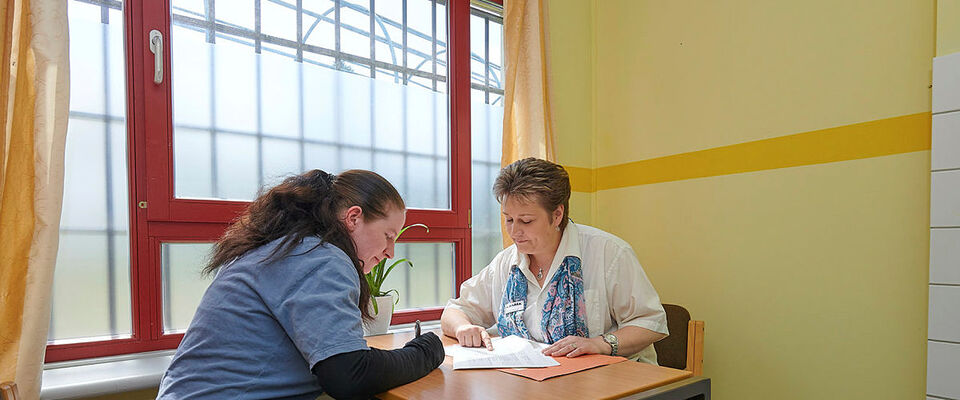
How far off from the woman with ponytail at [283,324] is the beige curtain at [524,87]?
5.62 feet

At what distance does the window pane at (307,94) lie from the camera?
7.11 feet

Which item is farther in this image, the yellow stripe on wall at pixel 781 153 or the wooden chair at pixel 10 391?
the yellow stripe on wall at pixel 781 153

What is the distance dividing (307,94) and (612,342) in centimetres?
155

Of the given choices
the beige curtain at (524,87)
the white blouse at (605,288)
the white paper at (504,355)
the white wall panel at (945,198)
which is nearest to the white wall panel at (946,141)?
the white wall panel at (945,198)

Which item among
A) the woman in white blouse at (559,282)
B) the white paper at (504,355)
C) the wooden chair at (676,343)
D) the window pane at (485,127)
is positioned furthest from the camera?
the window pane at (485,127)

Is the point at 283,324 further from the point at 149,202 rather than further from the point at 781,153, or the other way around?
the point at 781,153

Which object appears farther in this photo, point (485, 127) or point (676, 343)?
point (485, 127)

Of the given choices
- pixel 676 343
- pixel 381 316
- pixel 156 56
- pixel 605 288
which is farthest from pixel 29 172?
pixel 676 343

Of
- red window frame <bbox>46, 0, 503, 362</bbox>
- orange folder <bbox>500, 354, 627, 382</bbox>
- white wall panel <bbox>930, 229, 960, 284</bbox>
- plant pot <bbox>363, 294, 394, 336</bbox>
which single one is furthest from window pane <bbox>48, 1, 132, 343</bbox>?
white wall panel <bbox>930, 229, 960, 284</bbox>

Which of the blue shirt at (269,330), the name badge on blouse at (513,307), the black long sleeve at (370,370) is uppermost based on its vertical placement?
the blue shirt at (269,330)

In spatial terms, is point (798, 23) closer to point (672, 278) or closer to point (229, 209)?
point (672, 278)

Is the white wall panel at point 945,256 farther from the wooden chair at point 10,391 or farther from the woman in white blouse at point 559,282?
the wooden chair at point 10,391

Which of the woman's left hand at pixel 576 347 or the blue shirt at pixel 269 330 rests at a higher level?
the blue shirt at pixel 269 330

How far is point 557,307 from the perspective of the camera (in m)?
1.95
